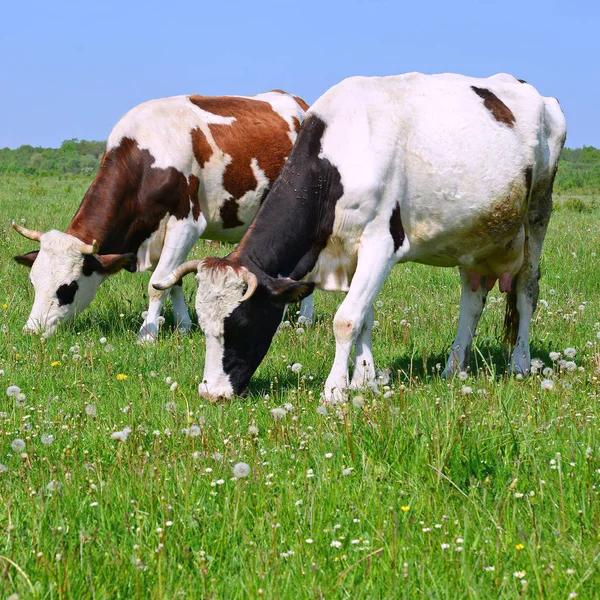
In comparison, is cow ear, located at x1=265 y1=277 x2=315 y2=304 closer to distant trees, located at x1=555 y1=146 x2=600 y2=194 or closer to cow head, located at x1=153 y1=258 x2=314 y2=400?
cow head, located at x1=153 y1=258 x2=314 y2=400

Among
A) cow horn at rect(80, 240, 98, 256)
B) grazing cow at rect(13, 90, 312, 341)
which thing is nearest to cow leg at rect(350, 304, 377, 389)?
grazing cow at rect(13, 90, 312, 341)

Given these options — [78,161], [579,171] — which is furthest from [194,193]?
[78,161]

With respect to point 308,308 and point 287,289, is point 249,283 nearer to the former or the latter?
point 287,289

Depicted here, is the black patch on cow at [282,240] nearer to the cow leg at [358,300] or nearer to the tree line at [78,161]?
the cow leg at [358,300]

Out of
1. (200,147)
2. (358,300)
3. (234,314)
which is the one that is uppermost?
(200,147)

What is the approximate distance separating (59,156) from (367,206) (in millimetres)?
88869

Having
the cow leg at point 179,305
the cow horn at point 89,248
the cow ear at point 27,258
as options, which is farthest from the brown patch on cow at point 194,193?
the cow ear at point 27,258

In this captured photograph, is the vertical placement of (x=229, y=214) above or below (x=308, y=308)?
above

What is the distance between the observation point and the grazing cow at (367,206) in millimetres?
6387

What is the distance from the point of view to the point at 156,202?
9.49 metres

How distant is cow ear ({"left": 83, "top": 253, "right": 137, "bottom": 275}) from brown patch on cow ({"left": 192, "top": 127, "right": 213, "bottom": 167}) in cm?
140

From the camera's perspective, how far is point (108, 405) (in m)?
5.99

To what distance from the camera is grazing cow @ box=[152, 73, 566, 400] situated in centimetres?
639

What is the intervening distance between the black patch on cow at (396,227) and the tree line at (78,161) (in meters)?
39.4
